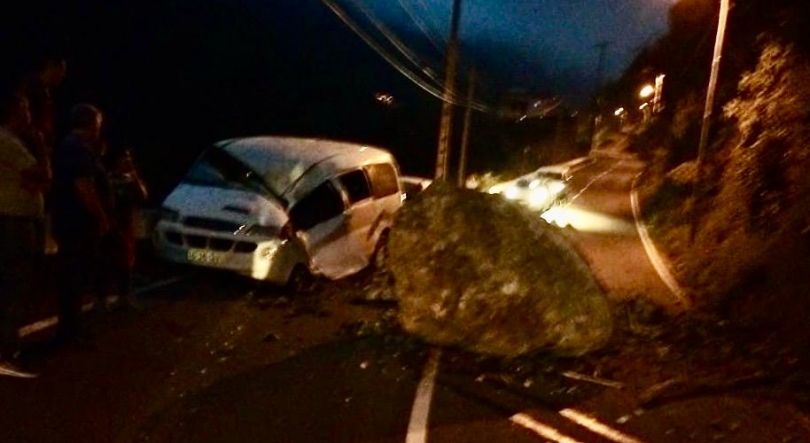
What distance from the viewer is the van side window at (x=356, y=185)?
12547mm

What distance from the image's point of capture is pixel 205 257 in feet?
35.4

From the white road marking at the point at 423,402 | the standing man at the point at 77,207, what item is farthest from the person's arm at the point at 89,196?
the white road marking at the point at 423,402

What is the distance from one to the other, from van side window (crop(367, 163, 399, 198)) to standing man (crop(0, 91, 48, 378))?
6.93 metres

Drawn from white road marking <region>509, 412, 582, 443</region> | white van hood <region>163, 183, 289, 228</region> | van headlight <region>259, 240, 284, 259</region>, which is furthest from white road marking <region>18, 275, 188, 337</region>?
white road marking <region>509, 412, 582, 443</region>

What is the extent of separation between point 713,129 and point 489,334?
710 inches

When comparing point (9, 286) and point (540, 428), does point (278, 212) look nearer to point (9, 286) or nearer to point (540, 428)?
point (9, 286)

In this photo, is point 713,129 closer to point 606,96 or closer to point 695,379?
point 695,379

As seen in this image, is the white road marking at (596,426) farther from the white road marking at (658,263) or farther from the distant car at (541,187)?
the distant car at (541,187)

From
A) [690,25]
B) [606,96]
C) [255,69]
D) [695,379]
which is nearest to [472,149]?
[690,25]

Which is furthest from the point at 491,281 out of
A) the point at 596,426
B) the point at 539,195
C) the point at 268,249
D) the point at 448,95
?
the point at 539,195

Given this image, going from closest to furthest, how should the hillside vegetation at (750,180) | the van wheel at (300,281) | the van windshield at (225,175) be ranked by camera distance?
the van wheel at (300,281) < the van windshield at (225,175) < the hillside vegetation at (750,180)

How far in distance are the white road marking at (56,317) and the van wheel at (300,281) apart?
1252 millimetres

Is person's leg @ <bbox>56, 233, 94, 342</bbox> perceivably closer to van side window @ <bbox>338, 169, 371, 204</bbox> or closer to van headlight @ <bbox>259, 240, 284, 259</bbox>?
van headlight @ <bbox>259, 240, 284, 259</bbox>

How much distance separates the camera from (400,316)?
30.8 feet
